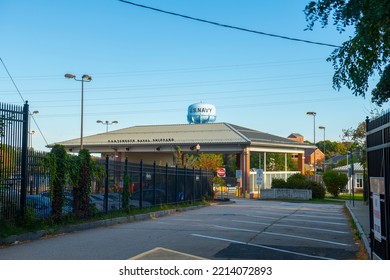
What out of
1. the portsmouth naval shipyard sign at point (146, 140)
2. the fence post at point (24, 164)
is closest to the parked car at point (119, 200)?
the fence post at point (24, 164)

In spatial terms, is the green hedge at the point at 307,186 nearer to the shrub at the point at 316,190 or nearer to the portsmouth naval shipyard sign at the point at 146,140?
the shrub at the point at 316,190

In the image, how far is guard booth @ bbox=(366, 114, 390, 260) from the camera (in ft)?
24.4

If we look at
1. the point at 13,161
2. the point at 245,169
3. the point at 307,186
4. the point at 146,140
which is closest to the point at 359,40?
the point at 13,161

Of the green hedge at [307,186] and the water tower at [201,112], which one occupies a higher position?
the water tower at [201,112]

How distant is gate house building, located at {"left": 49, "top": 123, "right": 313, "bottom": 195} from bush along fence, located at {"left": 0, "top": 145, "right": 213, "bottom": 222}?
80.2 feet

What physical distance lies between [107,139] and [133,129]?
4.20m

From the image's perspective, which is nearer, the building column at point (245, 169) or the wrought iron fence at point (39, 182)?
the wrought iron fence at point (39, 182)

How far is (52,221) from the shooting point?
44.1ft

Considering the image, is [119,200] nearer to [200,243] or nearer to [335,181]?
[200,243]

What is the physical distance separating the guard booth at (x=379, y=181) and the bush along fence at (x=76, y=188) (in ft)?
28.2

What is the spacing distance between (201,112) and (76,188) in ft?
153

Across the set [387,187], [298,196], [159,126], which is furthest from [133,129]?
[387,187]

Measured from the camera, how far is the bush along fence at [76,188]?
12578 millimetres

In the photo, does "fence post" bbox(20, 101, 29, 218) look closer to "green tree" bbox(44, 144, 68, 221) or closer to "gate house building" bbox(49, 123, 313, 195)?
"green tree" bbox(44, 144, 68, 221)
